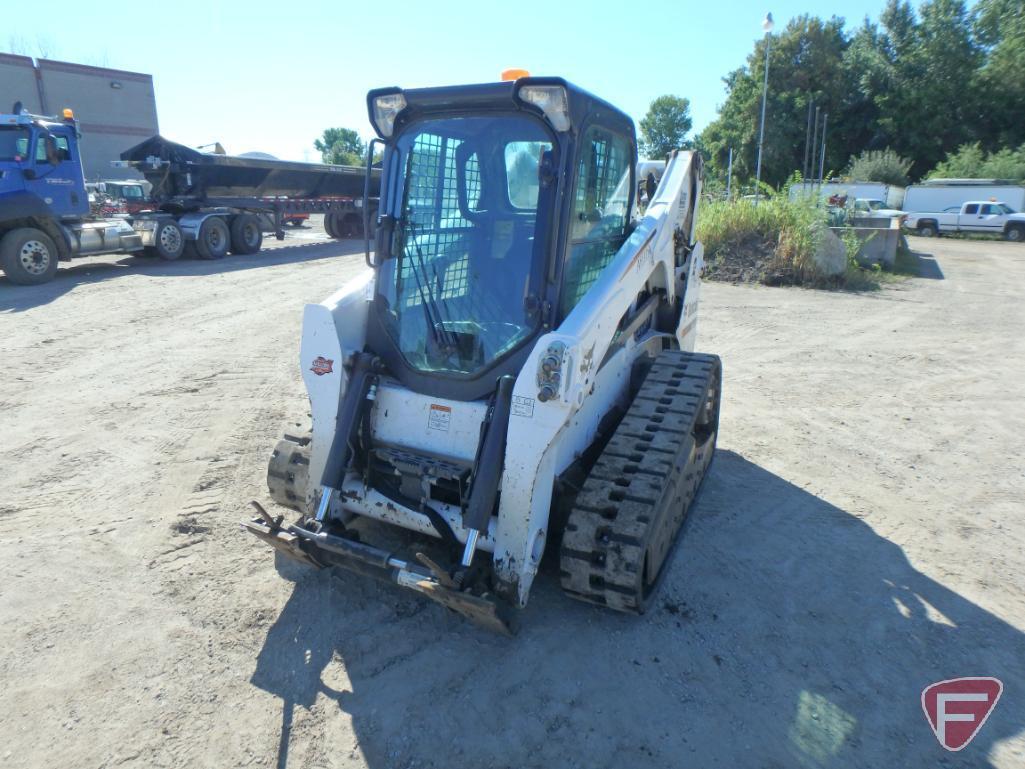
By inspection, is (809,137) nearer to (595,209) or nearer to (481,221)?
(595,209)

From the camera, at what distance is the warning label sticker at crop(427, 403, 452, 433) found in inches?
135

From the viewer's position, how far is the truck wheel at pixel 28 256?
40.0ft

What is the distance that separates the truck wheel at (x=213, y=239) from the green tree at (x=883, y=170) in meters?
33.3

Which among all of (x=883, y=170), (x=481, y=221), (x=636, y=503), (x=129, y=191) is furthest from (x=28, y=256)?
(x=883, y=170)

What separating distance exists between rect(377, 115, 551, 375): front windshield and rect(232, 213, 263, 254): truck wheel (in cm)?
1522

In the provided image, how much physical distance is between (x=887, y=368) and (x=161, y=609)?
7.86m

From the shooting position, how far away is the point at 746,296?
42.9 feet

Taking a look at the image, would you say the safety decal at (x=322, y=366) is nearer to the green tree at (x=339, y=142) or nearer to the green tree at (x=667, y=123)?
the green tree at (x=339, y=142)

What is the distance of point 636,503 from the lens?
10.7 ft

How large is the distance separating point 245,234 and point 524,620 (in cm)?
1650

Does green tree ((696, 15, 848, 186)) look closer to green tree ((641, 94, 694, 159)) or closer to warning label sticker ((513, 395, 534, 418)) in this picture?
green tree ((641, 94, 694, 159))

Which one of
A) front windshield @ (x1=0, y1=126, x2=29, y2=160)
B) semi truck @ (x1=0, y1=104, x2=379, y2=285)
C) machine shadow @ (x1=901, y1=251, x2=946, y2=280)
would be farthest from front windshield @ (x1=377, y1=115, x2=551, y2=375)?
machine shadow @ (x1=901, y1=251, x2=946, y2=280)

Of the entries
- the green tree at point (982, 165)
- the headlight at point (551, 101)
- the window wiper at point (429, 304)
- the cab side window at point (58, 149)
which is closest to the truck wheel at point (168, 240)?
the cab side window at point (58, 149)

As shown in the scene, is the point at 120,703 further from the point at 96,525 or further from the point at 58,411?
the point at 58,411
